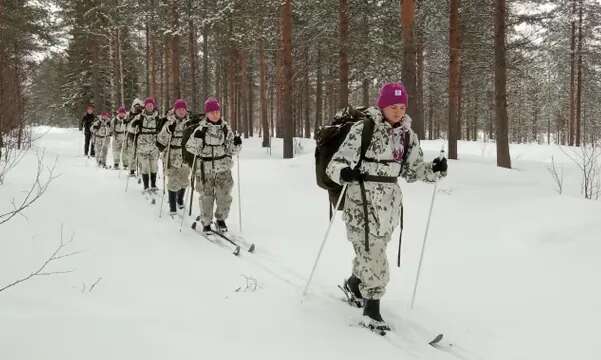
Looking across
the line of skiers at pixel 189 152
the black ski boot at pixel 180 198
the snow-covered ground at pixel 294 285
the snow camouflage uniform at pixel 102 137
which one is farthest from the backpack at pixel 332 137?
the snow camouflage uniform at pixel 102 137

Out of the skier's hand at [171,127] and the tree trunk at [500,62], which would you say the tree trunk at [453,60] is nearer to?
the tree trunk at [500,62]

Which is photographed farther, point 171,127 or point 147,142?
point 147,142

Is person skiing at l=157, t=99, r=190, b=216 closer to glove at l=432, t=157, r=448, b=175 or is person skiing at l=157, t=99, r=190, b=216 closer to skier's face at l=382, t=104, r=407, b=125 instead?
skier's face at l=382, t=104, r=407, b=125

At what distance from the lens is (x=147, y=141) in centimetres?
1195

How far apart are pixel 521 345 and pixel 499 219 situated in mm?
→ 4014

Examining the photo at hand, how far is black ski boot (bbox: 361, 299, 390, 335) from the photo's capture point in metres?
4.49

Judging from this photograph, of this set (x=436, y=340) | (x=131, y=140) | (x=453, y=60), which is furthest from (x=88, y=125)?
(x=436, y=340)

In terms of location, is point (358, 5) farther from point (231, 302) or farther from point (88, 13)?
point (88, 13)

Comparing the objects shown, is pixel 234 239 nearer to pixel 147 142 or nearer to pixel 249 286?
pixel 249 286

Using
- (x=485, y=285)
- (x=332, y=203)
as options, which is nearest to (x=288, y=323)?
(x=332, y=203)

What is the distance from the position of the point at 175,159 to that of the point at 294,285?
5348 millimetres

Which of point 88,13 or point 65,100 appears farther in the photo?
point 65,100

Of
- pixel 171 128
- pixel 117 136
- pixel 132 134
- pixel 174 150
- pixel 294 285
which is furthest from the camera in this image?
pixel 117 136

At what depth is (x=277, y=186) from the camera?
40.9 feet
